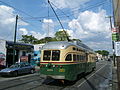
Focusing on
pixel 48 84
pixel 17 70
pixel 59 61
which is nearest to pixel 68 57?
pixel 59 61

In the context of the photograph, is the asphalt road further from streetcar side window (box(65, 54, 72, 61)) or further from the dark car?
the dark car

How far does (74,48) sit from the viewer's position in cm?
1164

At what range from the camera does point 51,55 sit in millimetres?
10742

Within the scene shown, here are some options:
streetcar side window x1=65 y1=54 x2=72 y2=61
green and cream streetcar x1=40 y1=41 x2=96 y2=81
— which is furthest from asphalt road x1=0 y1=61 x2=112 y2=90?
streetcar side window x1=65 y1=54 x2=72 y2=61

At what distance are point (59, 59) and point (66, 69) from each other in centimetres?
80

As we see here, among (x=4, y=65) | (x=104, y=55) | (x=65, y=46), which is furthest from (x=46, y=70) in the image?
(x=104, y=55)

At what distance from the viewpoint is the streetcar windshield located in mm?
10547

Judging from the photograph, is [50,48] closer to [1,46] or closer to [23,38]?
[1,46]

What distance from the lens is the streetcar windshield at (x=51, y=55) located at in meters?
10.5

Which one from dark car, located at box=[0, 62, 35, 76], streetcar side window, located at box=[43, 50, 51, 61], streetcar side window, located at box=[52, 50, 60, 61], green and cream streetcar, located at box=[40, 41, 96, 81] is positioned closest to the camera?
green and cream streetcar, located at box=[40, 41, 96, 81]

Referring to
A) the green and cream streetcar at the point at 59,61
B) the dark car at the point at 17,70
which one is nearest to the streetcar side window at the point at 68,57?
the green and cream streetcar at the point at 59,61

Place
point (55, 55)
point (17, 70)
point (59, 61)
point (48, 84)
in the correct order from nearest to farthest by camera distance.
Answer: point (59, 61) → point (55, 55) → point (48, 84) → point (17, 70)

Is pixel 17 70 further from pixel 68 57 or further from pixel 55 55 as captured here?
pixel 68 57

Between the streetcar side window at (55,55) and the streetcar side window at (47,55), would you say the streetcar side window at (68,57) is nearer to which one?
the streetcar side window at (55,55)
